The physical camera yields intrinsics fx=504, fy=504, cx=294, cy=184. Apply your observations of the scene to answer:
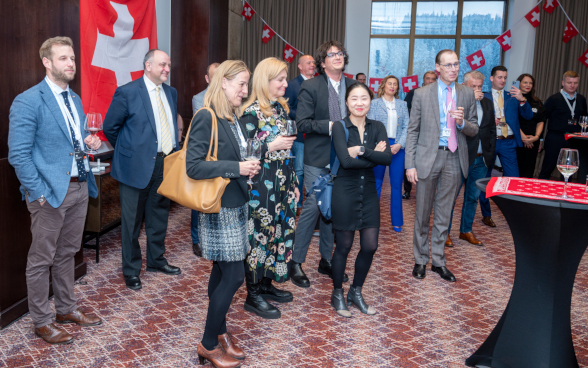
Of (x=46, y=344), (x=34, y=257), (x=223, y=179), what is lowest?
(x=46, y=344)

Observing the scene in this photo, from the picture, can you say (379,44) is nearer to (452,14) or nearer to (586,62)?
(452,14)

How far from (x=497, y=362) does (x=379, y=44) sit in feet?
31.5

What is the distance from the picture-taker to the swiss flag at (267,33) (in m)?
10.8

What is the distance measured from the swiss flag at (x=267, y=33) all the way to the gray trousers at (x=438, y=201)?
7479 mm

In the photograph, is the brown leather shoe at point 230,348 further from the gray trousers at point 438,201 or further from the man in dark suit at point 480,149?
the man in dark suit at point 480,149

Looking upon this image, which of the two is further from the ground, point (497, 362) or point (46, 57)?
point (46, 57)

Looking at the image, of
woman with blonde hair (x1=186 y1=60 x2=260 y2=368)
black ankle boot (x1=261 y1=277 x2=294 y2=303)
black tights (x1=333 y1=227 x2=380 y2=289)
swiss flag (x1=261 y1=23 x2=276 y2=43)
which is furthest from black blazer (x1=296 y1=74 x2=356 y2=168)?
swiss flag (x1=261 y1=23 x2=276 y2=43)

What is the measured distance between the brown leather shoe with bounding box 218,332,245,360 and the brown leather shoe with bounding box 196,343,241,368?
65mm

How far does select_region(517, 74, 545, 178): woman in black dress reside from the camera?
6.71 metres

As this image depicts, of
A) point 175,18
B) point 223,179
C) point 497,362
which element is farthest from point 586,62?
point 223,179

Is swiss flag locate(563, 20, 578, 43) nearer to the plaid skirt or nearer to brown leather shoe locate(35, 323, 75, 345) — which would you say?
the plaid skirt

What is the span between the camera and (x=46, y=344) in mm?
2916

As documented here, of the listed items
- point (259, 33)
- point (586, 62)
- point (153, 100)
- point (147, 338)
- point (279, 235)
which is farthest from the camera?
point (259, 33)

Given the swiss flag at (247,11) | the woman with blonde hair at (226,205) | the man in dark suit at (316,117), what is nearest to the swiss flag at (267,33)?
the swiss flag at (247,11)
